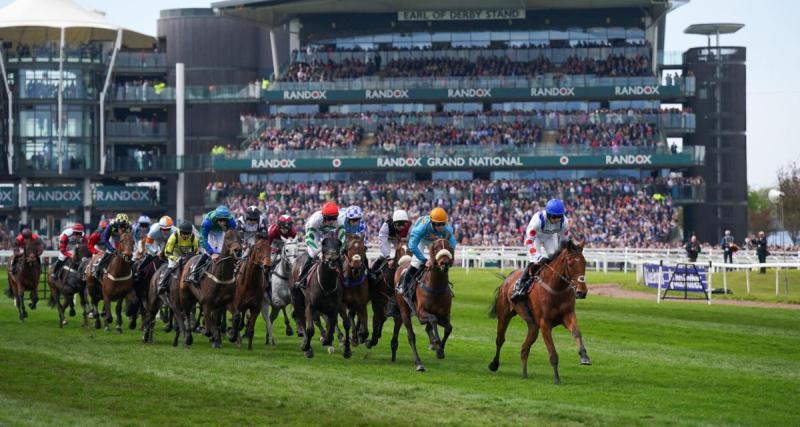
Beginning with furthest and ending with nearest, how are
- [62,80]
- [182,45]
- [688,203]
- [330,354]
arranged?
[182,45], [62,80], [688,203], [330,354]

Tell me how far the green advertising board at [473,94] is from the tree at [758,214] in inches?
1794

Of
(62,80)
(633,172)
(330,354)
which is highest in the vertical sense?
(62,80)

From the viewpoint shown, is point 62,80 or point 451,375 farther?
point 62,80

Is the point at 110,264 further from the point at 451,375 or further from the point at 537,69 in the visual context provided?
the point at 537,69

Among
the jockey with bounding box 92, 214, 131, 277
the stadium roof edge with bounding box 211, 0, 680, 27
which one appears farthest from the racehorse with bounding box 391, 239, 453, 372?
the stadium roof edge with bounding box 211, 0, 680, 27

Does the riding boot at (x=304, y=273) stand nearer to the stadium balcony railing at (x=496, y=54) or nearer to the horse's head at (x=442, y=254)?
the horse's head at (x=442, y=254)

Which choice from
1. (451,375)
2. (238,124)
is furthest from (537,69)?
(451,375)

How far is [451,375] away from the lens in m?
17.5

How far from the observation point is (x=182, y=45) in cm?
8469

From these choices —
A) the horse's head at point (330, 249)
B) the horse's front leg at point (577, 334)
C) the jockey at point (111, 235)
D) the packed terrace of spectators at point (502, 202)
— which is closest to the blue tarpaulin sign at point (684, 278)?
the jockey at point (111, 235)

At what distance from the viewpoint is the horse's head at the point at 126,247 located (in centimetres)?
2436

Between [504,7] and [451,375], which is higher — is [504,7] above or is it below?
above

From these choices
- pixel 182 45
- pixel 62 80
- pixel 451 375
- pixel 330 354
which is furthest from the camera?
pixel 182 45

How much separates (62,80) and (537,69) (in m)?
26.8
